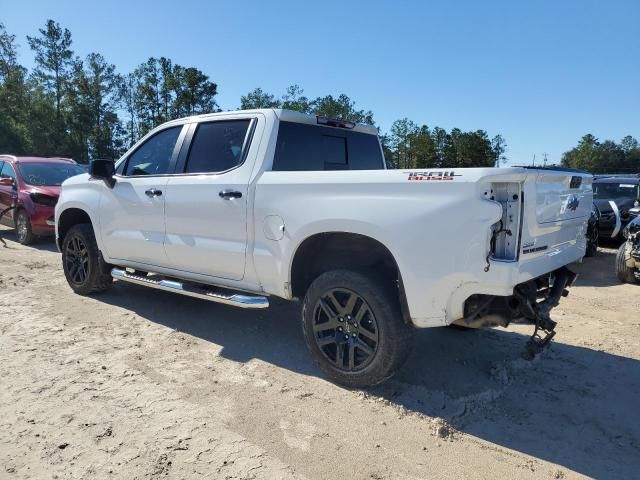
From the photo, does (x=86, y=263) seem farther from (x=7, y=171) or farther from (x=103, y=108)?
(x=103, y=108)

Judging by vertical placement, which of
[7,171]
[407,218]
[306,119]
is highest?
[306,119]

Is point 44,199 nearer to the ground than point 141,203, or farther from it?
nearer to the ground

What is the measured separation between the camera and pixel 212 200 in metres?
4.14

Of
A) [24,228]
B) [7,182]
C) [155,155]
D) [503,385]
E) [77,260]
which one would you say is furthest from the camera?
[7,182]

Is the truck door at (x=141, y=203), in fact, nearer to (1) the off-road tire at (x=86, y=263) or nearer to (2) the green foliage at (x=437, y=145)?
(1) the off-road tire at (x=86, y=263)

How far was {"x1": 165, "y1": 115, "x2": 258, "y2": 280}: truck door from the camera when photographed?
4.00 metres

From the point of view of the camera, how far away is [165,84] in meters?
50.5

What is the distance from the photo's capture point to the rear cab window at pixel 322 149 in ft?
13.6

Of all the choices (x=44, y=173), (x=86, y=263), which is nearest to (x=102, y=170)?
(x=86, y=263)

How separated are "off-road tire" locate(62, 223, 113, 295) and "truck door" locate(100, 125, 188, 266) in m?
0.37

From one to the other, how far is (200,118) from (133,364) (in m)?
2.36

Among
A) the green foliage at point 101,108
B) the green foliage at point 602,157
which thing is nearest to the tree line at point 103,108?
the green foliage at point 101,108

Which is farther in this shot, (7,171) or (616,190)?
(616,190)

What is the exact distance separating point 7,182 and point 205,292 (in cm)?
856
